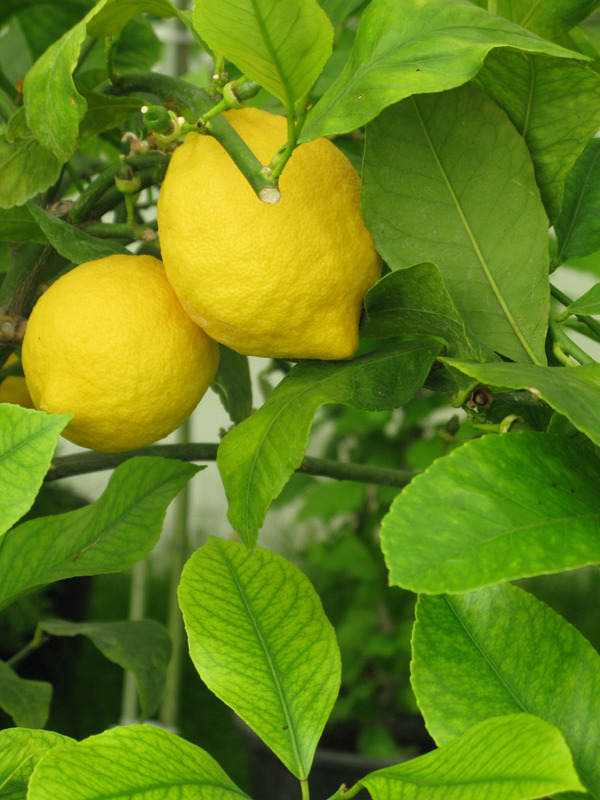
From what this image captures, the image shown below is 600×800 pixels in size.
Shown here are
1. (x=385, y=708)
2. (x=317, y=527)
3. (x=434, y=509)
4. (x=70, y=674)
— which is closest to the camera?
(x=434, y=509)

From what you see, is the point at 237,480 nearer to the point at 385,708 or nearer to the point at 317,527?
the point at 385,708

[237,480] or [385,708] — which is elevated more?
[237,480]

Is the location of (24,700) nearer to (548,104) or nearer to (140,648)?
(140,648)

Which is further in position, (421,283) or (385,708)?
(385,708)

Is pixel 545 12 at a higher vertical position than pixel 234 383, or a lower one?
higher

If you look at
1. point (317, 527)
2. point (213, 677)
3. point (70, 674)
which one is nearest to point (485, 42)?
point (213, 677)

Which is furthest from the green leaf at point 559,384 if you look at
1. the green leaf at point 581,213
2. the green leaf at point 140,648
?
the green leaf at point 140,648

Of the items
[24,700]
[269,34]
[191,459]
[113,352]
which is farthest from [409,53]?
[24,700]
